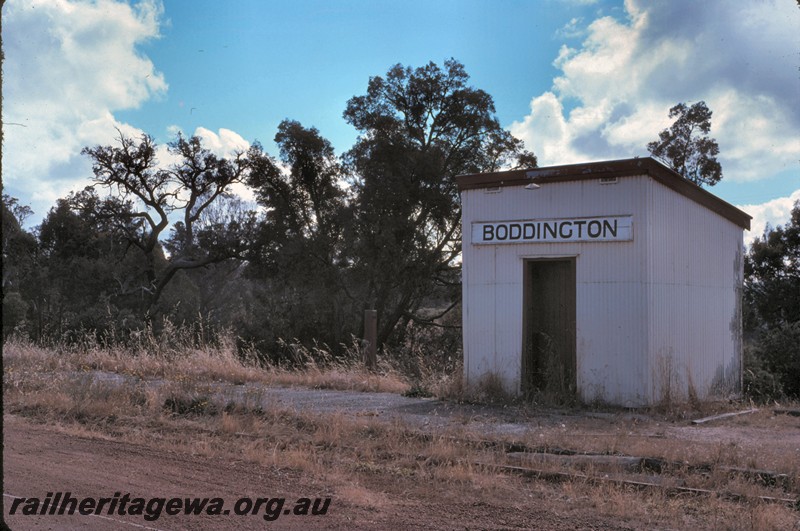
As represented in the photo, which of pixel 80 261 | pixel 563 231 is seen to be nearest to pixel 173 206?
pixel 80 261

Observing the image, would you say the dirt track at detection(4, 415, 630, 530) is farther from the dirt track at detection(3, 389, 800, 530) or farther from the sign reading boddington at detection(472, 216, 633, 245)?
the sign reading boddington at detection(472, 216, 633, 245)

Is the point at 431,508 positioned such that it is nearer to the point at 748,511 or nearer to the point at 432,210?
the point at 748,511

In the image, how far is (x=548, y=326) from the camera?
43.7 ft

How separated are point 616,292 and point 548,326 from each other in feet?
5.31

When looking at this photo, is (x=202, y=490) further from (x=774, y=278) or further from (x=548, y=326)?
(x=774, y=278)

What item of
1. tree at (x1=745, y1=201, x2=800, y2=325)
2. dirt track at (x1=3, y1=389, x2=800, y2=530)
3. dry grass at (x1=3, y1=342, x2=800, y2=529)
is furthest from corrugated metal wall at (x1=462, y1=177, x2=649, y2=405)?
tree at (x1=745, y1=201, x2=800, y2=325)

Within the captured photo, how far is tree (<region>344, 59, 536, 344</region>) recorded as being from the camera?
968 inches

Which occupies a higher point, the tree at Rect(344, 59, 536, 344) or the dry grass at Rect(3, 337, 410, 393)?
the tree at Rect(344, 59, 536, 344)

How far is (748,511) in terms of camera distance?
19.5ft

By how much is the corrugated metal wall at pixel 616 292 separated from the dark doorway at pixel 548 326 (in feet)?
0.93

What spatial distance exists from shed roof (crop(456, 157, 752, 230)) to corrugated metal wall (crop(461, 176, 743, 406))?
0.13 metres

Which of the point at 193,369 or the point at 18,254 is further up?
the point at 18,254

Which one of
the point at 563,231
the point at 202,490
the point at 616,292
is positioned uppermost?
the point at 563,231

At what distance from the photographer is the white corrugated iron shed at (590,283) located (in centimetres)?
1203
